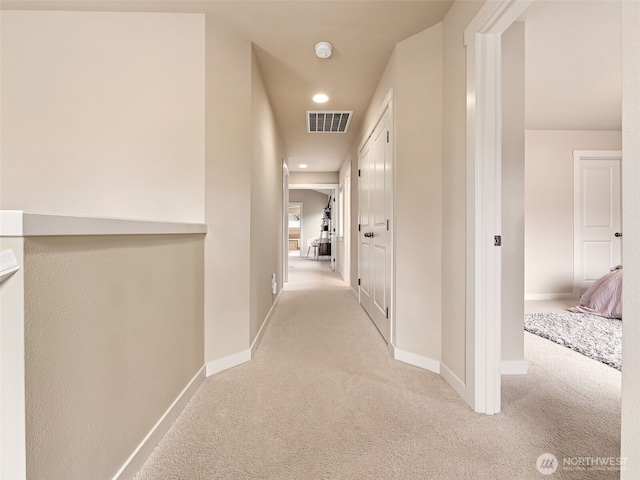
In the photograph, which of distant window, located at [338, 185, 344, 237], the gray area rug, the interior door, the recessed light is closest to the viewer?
the gray area rug

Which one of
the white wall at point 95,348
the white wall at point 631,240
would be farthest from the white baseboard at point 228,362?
the white wall at point 631,240

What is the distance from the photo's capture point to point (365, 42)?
218 cm

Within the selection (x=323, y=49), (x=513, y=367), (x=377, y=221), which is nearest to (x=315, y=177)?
(x=377, y=221)

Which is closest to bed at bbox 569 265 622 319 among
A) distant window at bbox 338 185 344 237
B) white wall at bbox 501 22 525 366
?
white wall at bbox 501 22 525 366

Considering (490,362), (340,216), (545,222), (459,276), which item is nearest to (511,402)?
(490,362)

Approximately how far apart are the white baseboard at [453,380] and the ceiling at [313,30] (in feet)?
6.96

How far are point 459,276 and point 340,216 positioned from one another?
15.6ft

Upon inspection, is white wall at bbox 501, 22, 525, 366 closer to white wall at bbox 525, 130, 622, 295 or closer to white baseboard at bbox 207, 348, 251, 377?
white baseboard at bbox 207, 348, 251, 377

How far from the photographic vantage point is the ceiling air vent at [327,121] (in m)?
3.55

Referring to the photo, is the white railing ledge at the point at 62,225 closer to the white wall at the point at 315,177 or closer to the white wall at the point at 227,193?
the white wall at the point at 227,193

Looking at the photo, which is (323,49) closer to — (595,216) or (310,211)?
(595,216)

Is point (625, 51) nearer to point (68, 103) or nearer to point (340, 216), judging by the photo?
point (68, 103)

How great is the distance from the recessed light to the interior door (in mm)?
625

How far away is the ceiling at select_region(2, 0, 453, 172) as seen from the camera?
5.97 ft
